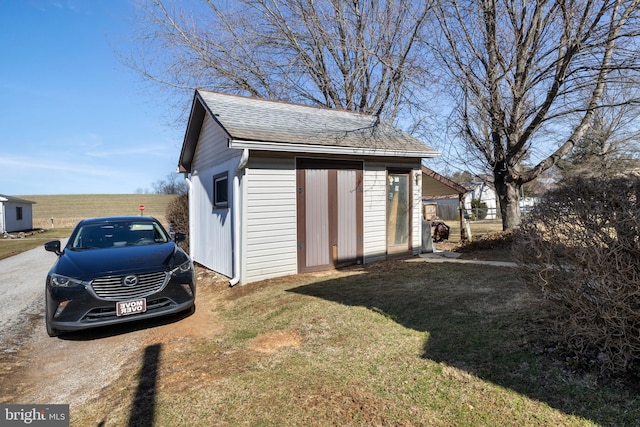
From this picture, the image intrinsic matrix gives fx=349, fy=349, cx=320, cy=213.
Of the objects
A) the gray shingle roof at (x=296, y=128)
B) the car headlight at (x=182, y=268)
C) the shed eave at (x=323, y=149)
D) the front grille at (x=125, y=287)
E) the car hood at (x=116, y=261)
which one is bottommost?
the front grille at (x=125, y=287)

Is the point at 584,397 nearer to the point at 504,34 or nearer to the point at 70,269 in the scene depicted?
the point at 70,269

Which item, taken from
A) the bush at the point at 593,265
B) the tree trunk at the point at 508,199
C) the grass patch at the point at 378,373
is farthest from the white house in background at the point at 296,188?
the bush at the point at 593,265

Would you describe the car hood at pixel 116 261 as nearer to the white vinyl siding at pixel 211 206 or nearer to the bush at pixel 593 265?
the white vinyl siding at pixel 211 206

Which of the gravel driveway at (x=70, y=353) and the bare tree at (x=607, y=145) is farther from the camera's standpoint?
the bare tree at (x=607, y=145)

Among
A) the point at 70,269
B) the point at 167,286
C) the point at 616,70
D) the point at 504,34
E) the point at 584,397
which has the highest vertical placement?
the point at 504,34

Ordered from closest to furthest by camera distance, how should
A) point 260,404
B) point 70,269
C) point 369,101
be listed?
1. point 260,404
2. point 70,269
3. point 369,101

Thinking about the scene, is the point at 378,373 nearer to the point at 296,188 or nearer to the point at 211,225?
the point at 296,188

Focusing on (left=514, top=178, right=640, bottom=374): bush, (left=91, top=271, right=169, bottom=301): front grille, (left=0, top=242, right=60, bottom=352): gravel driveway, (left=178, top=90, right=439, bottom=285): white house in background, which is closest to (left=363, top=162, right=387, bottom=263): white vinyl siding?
(left=178, top=90, right=439, bottom=285): white house in background

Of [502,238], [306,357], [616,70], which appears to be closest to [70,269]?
[306,357]

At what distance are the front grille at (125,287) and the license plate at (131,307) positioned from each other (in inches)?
2.3

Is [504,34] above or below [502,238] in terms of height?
above

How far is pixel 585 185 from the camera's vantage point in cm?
280

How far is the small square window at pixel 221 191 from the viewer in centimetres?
807

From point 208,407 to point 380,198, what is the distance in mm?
6839
